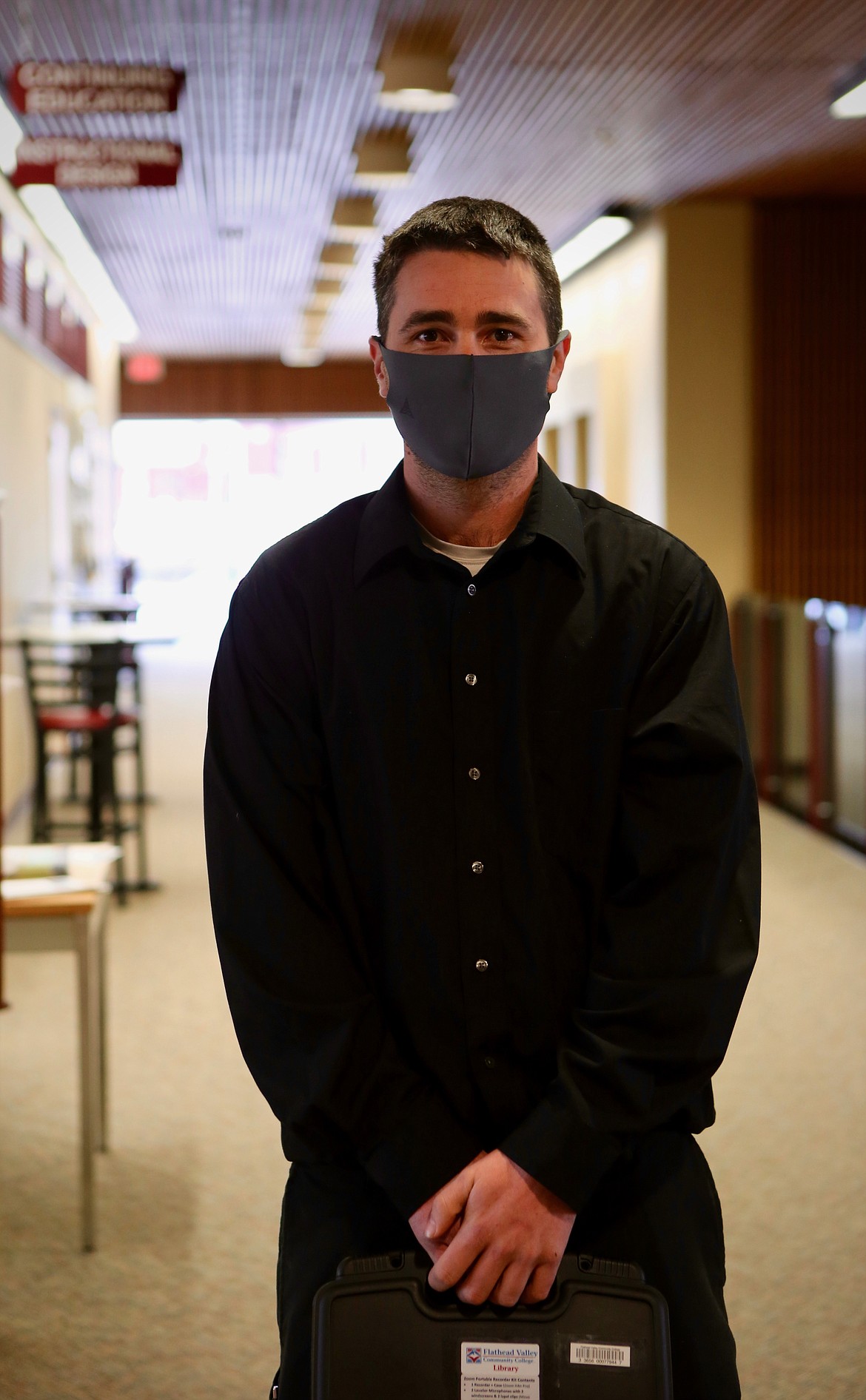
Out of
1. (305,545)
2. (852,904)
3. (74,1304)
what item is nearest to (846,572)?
(852,904)

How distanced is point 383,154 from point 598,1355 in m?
7.00

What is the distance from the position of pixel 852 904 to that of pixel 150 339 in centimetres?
1300

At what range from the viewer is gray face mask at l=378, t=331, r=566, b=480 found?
144 cm

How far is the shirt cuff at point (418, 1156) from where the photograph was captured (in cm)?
135

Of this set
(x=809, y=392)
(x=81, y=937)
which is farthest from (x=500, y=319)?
(x=809, y=392)

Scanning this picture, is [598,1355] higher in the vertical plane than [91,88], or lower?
lower

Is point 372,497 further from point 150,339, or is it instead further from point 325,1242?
point 150,339

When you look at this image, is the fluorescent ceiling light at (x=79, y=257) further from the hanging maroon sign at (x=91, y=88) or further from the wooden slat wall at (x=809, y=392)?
the wooden slat wall at (x=809, y=392)

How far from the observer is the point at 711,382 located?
28.6 feet

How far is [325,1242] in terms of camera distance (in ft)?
4.66

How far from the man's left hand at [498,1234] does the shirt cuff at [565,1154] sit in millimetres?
19

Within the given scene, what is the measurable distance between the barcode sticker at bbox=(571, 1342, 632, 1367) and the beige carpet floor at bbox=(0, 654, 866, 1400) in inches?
53.3

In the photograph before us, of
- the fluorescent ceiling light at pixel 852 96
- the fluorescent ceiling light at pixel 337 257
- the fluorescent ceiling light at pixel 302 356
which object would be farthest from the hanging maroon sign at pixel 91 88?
the fluorescent ceiling light at pixel 302 356

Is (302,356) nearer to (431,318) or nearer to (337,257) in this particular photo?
(337,257)
